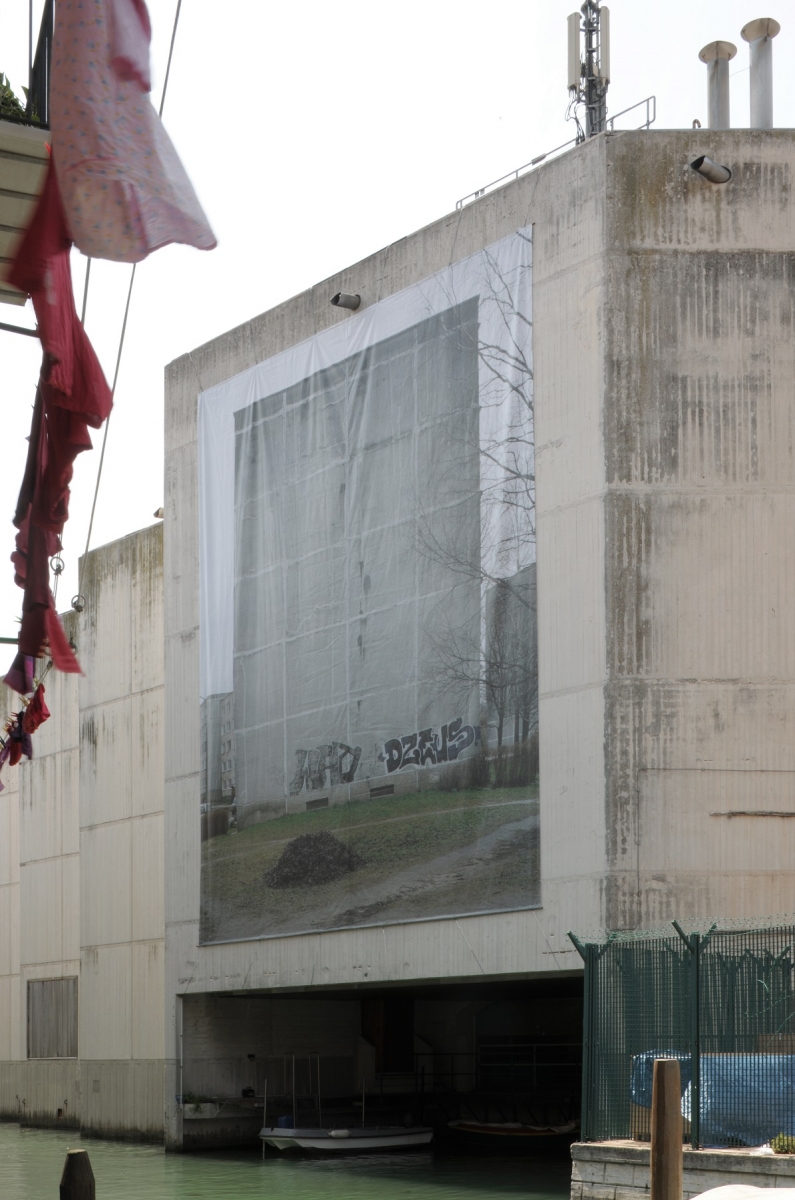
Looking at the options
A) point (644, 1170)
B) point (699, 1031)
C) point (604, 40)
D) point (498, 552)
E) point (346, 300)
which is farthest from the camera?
point (604, 40)

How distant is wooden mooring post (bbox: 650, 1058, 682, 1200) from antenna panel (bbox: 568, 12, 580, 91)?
24316 mm

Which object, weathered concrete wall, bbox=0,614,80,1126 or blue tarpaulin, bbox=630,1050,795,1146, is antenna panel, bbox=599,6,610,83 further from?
weathered concrete wall, bbox=0,614,80,1126

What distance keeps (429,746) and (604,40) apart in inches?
610

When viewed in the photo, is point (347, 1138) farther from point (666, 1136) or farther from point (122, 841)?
point (666, 1136)

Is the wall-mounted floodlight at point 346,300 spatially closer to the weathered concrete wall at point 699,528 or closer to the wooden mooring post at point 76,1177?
the weathered concrete wall at point 699,528

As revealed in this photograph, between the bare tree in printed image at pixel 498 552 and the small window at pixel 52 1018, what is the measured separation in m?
21.9

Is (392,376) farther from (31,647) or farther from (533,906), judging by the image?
(31,647)

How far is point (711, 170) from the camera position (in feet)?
95.9

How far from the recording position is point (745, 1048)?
21.1 m

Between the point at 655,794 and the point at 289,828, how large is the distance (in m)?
9.67

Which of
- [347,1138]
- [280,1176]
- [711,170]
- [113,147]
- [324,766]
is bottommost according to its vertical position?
[347,1138]

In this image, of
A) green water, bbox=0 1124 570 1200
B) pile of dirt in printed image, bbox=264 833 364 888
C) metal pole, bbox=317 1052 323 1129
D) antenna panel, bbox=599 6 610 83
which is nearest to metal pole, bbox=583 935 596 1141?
green water, bbox=0 1124 570 1200

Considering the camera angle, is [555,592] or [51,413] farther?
[555,592]

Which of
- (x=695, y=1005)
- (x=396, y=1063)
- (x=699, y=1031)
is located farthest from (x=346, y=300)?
(x=396, y=1063)
